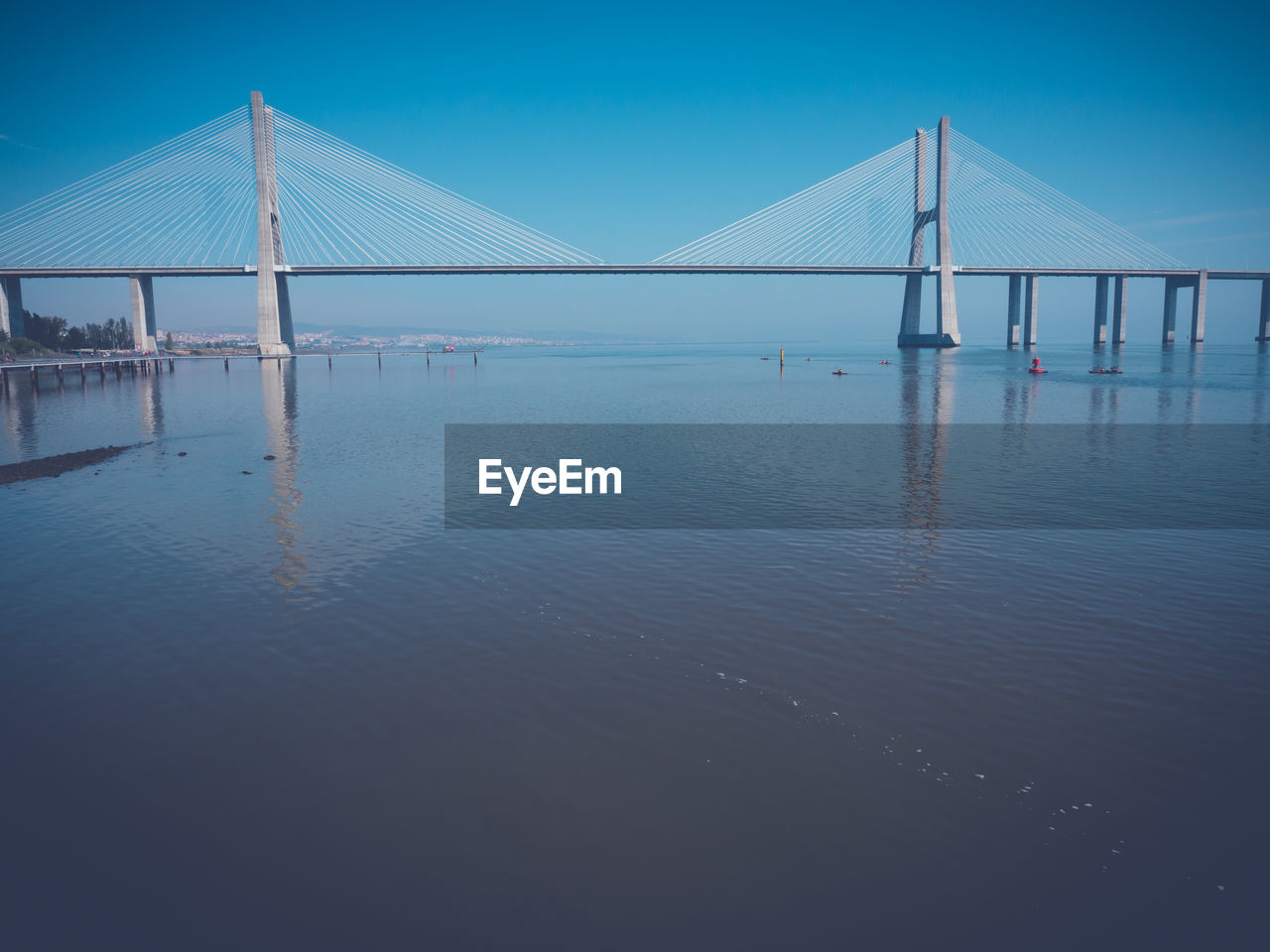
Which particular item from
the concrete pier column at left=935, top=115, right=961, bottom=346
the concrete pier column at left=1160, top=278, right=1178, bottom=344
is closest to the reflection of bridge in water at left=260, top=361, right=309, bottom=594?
the concrete pier column at left=935, top=115, right=961, bottom=346

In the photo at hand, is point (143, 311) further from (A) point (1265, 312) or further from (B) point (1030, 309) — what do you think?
(A) point (1265, 312)

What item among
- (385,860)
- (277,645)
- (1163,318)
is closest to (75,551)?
(277,645)

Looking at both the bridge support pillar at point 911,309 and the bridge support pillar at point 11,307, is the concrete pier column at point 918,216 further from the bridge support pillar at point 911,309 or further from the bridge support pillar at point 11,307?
the bridge support pillar at point 11,307

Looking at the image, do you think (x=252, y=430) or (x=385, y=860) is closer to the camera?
(x=385, y=860)

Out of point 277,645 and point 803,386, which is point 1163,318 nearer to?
point 803,386

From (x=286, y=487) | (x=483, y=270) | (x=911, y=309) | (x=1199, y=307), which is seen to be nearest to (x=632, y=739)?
(x=286, y=487)
